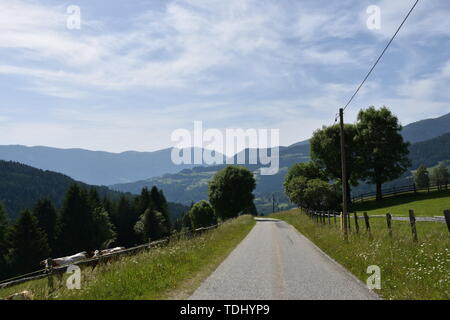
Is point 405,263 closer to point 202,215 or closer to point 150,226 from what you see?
point 150,226

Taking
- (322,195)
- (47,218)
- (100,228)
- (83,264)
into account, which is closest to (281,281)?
(83,264)

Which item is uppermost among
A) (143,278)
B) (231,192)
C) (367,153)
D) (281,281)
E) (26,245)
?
(367,153)

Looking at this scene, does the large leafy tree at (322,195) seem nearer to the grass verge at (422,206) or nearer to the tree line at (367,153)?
the tree line at (367,153)

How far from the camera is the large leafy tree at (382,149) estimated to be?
219ft

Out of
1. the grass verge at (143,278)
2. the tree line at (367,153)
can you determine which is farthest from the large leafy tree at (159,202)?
the grass verge at (143,278)

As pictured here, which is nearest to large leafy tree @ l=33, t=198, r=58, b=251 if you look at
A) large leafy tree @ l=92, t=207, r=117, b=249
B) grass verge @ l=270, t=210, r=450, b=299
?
large leafy tree @ l=92, t=207, r=117, b=249

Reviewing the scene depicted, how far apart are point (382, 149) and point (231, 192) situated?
3567 cm

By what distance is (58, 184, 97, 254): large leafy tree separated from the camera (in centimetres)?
7950

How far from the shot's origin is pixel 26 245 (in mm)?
65938
